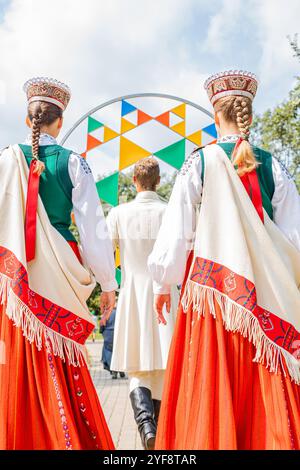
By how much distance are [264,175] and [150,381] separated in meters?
2.22

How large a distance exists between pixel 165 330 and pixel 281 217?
190 cm

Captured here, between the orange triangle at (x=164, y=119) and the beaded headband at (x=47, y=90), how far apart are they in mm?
3385

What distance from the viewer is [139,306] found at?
15.7ft

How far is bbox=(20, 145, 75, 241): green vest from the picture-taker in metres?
3.21

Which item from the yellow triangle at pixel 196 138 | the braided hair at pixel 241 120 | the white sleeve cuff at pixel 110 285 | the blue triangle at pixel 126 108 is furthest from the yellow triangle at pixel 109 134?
the white sleeve cuff at pixel 110 285

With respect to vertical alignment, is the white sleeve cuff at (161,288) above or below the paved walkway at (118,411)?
above

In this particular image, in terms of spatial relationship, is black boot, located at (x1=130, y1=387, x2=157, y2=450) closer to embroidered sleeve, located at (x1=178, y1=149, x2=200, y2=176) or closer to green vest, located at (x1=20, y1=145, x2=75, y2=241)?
green vest, located at (x1=20, y1=145, x2=75, y2=241)

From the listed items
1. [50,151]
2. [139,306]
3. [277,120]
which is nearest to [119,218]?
[139,306]

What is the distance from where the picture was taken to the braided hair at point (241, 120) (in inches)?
116

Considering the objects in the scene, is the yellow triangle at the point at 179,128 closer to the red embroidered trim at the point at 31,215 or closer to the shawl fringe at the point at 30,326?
the red embroidered trim at the point at 31,215
